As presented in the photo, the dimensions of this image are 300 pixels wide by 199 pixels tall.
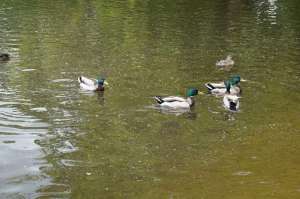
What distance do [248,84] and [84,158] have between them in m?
9.16

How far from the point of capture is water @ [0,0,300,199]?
12484 millimetres

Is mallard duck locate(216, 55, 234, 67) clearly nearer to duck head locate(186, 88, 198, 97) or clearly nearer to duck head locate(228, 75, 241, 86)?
duck head locate(228, 75, 241, 86)

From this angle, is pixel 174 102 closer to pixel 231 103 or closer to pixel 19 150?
pixel 231 103

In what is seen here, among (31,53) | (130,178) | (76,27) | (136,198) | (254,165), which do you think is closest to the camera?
(136,198)

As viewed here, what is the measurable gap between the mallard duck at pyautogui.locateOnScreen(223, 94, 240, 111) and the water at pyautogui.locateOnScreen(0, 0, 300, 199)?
0.83 ft

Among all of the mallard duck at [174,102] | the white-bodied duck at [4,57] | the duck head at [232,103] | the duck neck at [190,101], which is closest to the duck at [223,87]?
the duck head at [232,103]

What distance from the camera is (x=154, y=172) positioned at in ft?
42.5

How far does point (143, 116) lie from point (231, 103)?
2.75 m

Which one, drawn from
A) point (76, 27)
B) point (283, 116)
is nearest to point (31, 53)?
point (76, 27)

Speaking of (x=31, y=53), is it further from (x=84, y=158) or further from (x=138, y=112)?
(x=84, y=158)

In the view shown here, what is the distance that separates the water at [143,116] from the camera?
12484mm

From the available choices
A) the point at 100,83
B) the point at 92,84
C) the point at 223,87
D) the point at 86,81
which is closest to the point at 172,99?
the point at 223,87

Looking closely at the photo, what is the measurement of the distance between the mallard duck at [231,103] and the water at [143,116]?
25cm

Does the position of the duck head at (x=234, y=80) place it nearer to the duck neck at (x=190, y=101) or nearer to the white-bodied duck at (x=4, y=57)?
the duck neck at (x=190, y=101)
